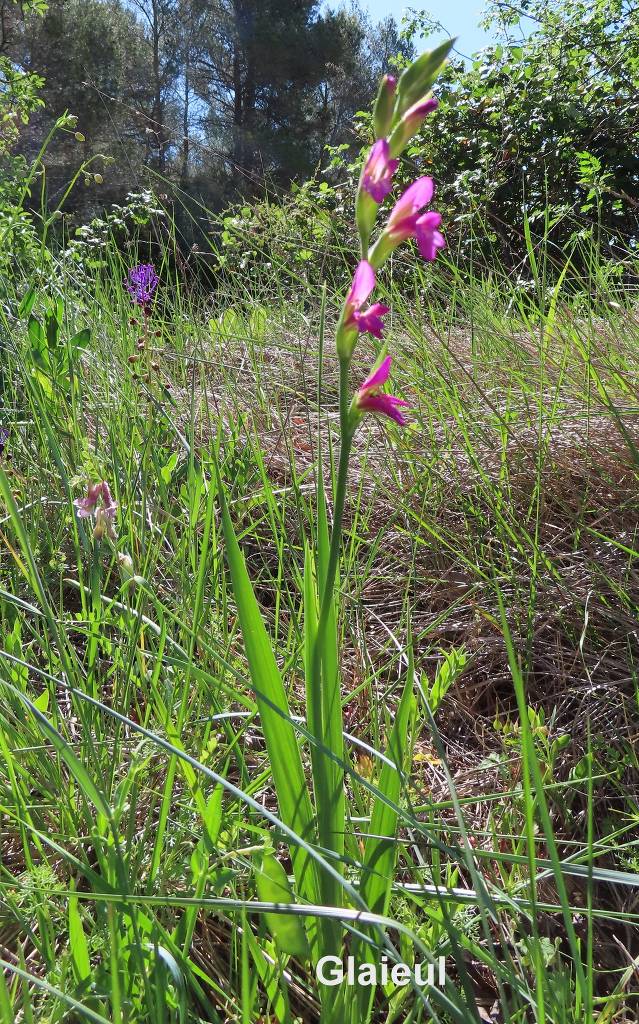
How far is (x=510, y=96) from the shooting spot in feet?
15.6

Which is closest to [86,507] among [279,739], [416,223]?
[279,739]

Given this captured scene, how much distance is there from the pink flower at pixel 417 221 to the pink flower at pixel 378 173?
51 millimetres

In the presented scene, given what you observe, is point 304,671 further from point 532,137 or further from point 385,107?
point 532,137

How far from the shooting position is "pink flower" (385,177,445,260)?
2.32 feet

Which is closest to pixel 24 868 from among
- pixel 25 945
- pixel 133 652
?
pixel 25 945

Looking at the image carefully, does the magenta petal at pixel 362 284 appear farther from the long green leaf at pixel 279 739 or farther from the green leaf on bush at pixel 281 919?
the green leaf on bush at pixel 281 919

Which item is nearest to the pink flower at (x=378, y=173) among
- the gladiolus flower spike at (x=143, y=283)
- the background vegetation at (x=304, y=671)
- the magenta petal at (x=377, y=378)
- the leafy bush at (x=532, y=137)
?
the magenta petal at (x=377, y=378)

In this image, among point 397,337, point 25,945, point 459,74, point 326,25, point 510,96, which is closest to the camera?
point 25,945

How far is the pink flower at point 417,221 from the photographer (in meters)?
0.71

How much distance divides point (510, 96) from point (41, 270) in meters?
4.26

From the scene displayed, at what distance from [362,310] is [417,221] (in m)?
0.12

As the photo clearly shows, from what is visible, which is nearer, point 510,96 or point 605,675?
point 605,675

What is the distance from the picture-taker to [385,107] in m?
0.68

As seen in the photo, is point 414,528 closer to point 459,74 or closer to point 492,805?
point 492,805
